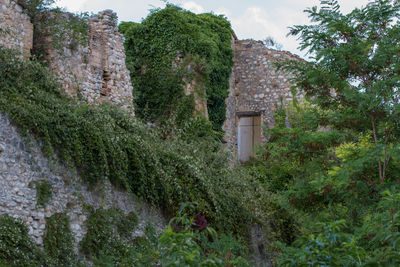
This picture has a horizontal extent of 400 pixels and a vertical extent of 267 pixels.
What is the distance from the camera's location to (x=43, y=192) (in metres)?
7.88

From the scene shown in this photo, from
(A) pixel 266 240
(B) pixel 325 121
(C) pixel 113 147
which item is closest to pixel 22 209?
(C) pixel 113 147

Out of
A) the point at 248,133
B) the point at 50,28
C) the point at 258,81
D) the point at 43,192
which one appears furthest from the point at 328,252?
the point at 258,81

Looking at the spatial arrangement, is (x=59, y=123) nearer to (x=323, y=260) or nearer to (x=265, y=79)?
(x=323, y=260)

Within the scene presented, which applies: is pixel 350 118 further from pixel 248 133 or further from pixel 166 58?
pixel 248 133

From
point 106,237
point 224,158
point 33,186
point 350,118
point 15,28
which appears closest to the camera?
point 33,186

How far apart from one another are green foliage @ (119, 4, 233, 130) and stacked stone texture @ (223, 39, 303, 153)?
301 centimetres

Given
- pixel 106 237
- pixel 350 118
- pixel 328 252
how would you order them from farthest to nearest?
pixel 350 118
pixel 106 237
pixel 328 252

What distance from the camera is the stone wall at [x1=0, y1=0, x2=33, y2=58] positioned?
1033cm

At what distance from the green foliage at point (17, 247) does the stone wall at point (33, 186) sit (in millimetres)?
206

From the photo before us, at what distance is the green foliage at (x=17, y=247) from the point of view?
680 centimetres

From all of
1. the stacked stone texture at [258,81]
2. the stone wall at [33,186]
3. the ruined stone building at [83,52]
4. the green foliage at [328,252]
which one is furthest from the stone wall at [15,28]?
the stacked stone texture at [258,81]

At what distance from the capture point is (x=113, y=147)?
29.9 feet

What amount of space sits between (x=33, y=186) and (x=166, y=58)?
828 cm

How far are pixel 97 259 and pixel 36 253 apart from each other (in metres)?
1.09
